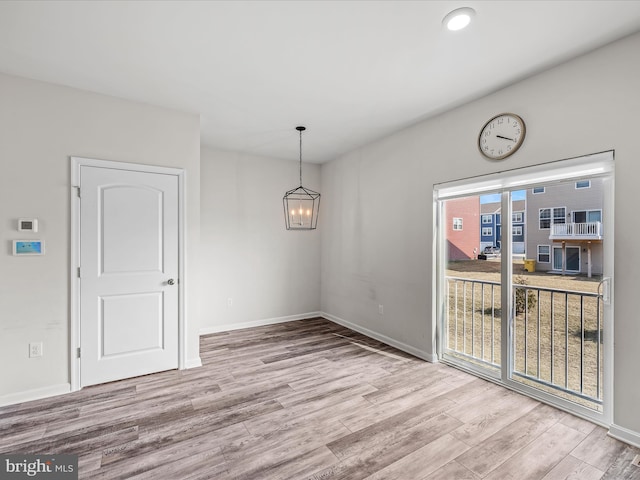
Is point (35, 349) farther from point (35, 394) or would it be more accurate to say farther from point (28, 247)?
point (28, 247)

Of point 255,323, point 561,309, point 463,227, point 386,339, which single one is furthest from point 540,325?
point 255,323

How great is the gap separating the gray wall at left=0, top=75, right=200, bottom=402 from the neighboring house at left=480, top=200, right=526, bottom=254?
147 inches

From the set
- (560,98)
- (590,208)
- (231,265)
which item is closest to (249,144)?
(231,265)

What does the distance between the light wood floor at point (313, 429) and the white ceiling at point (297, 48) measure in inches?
113

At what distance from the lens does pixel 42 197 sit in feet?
9.07

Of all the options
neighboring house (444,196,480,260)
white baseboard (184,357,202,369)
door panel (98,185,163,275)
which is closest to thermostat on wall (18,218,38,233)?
door panel (98,185,163,275)

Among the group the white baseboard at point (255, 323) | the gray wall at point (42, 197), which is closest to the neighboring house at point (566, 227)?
the white baseboard at point (255, 323)

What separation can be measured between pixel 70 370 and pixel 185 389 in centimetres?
108

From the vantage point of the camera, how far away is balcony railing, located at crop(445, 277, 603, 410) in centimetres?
256

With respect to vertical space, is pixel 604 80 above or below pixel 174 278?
above

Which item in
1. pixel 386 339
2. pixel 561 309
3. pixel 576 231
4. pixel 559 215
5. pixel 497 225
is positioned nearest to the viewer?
pixel 576 231

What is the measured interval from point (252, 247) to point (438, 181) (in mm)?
3070

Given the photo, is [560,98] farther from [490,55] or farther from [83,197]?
[83,197]

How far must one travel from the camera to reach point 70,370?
2.86 meters
